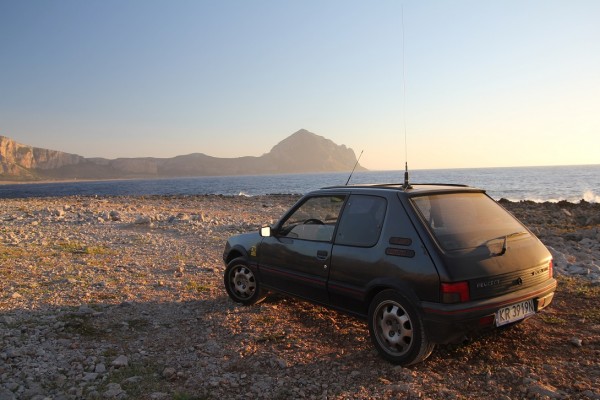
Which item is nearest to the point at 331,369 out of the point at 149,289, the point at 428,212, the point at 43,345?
the point at 428,212

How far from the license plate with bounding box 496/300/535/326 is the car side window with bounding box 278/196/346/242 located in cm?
188

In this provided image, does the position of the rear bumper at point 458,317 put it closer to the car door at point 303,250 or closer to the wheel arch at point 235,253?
the car door at point 303,250

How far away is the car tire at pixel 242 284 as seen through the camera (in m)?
5.91

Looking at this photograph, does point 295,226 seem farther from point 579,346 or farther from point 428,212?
point 579,346

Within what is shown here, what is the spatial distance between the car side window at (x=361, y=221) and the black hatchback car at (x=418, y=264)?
0.01 meters

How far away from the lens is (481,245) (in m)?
3.89

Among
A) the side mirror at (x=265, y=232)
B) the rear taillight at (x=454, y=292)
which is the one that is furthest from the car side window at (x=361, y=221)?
the side mirror at (x=265, y=232)

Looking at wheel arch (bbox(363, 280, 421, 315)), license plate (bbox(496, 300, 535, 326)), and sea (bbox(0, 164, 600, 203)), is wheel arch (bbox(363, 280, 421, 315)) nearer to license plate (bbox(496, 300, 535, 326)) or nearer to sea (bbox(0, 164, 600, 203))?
license plate (bbox(496, 300, 535, 326))

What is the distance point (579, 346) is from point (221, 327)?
13.4ft

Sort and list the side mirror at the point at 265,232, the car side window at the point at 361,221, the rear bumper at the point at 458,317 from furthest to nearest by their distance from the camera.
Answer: the side mirror at the point at 265,232, the car side window at the point at 361,221, the rear bumper at the point at 458,317

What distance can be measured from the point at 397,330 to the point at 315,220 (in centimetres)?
183

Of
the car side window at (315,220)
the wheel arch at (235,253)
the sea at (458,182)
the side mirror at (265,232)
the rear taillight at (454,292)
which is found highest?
the car side window at (315,220)

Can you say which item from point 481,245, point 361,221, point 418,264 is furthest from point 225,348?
point 481,245

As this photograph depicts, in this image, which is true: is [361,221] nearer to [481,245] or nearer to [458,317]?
[481,245]
